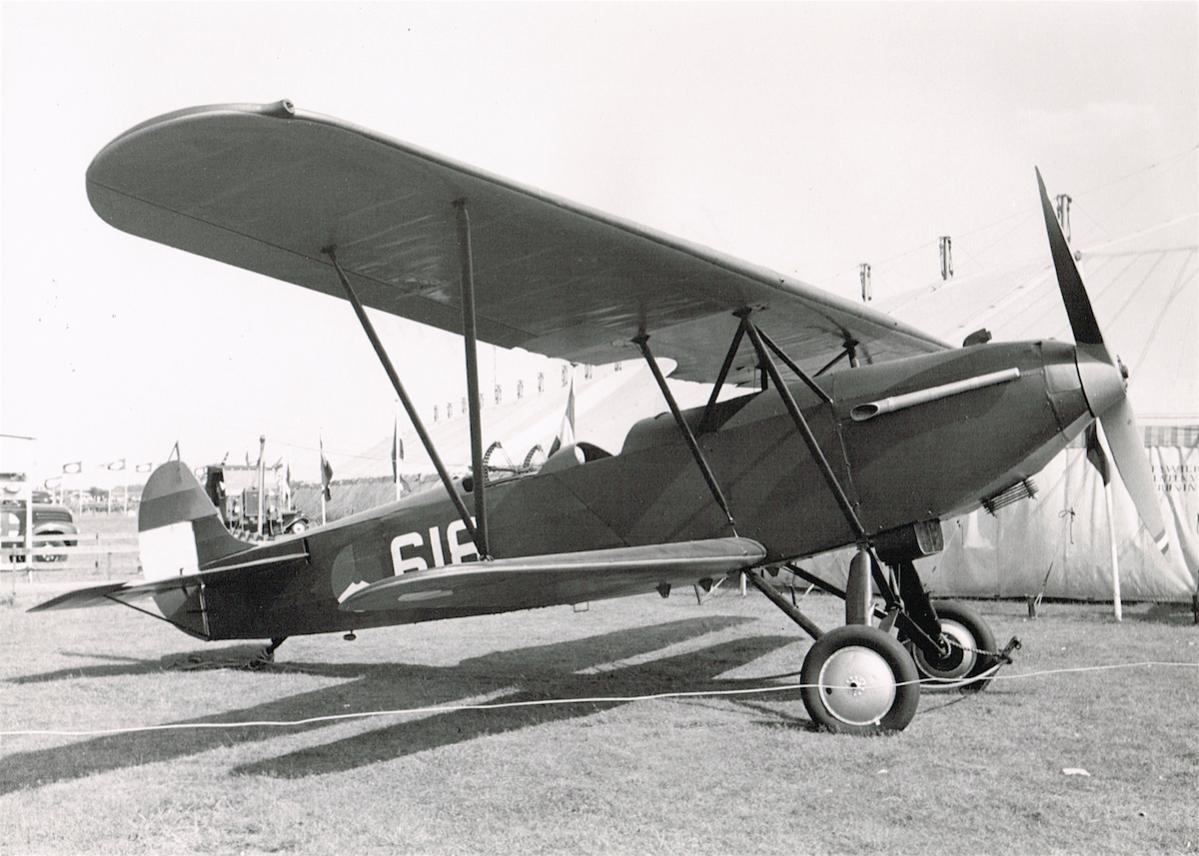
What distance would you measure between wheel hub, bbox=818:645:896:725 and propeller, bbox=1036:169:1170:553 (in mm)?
1806

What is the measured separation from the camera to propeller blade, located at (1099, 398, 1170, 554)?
5.67 m

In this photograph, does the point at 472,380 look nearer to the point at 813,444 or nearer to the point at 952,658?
the point at 813,444

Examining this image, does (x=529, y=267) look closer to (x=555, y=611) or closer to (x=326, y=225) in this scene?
(x=326, y=225)

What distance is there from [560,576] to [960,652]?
11.4ft

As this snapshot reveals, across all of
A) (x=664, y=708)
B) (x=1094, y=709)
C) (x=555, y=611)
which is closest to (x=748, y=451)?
(x=664, y=708)

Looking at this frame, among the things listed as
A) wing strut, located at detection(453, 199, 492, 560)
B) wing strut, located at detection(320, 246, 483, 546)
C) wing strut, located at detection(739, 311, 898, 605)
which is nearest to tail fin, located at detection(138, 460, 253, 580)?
wing strut, located at detection(320, 246, 483, 546)

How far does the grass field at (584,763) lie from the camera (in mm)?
3713

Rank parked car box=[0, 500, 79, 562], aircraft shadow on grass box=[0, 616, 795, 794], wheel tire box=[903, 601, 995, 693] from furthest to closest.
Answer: parked car box=[0, 500, 79, 562] < wheel tire box=[903, 601, 995, 693] < aircraft shadow on grass box=[0, 616, 795, 794]

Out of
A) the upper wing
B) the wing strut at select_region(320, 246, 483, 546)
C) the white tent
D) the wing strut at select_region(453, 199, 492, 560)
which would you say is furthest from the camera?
the white tent

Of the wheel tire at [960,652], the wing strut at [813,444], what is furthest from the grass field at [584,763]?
the wing strut at [813,444]

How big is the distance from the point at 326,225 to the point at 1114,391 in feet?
14.7

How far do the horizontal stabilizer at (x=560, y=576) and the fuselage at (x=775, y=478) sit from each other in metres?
0.18

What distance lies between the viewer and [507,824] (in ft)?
12.7

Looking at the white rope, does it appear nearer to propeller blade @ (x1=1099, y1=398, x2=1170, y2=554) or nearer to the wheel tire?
the wheel tire
